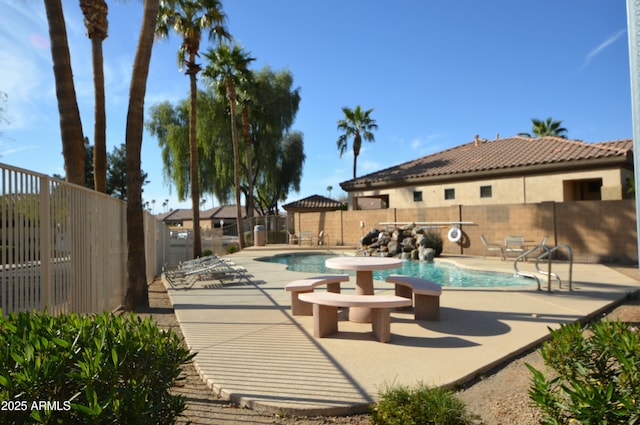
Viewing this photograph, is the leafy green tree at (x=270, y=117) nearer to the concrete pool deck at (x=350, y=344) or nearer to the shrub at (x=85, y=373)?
the concrete pool deck at (x=350, y=344)

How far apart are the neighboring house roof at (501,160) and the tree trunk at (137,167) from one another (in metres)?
16.5

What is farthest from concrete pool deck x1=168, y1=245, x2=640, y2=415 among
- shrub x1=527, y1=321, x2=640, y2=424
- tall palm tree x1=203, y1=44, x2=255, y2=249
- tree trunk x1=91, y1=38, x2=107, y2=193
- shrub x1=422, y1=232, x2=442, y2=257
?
tall palm tree x1=203, y1=44, x2=255, y2=249

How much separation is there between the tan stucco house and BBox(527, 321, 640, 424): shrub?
16814mm

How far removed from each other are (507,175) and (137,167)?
16906mm

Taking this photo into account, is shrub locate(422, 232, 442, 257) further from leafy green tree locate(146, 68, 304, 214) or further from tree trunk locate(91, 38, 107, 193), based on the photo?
leafy green tree locate(146, 68, 304, 214)

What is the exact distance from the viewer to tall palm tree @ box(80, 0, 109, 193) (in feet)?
35.5

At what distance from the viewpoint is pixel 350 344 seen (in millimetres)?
5094

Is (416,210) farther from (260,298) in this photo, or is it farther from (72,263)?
(72,263)

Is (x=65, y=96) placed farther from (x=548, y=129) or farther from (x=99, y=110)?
(x=548, y=129)

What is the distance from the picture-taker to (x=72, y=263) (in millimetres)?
5723

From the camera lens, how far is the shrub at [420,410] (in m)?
2.84

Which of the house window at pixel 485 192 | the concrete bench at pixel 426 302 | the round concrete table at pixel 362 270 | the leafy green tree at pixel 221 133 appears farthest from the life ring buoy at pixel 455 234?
the leafy green tree at pixel 221 133

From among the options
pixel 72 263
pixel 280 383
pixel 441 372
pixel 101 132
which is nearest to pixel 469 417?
pixel 441 372

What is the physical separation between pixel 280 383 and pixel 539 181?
1809 centimetres
